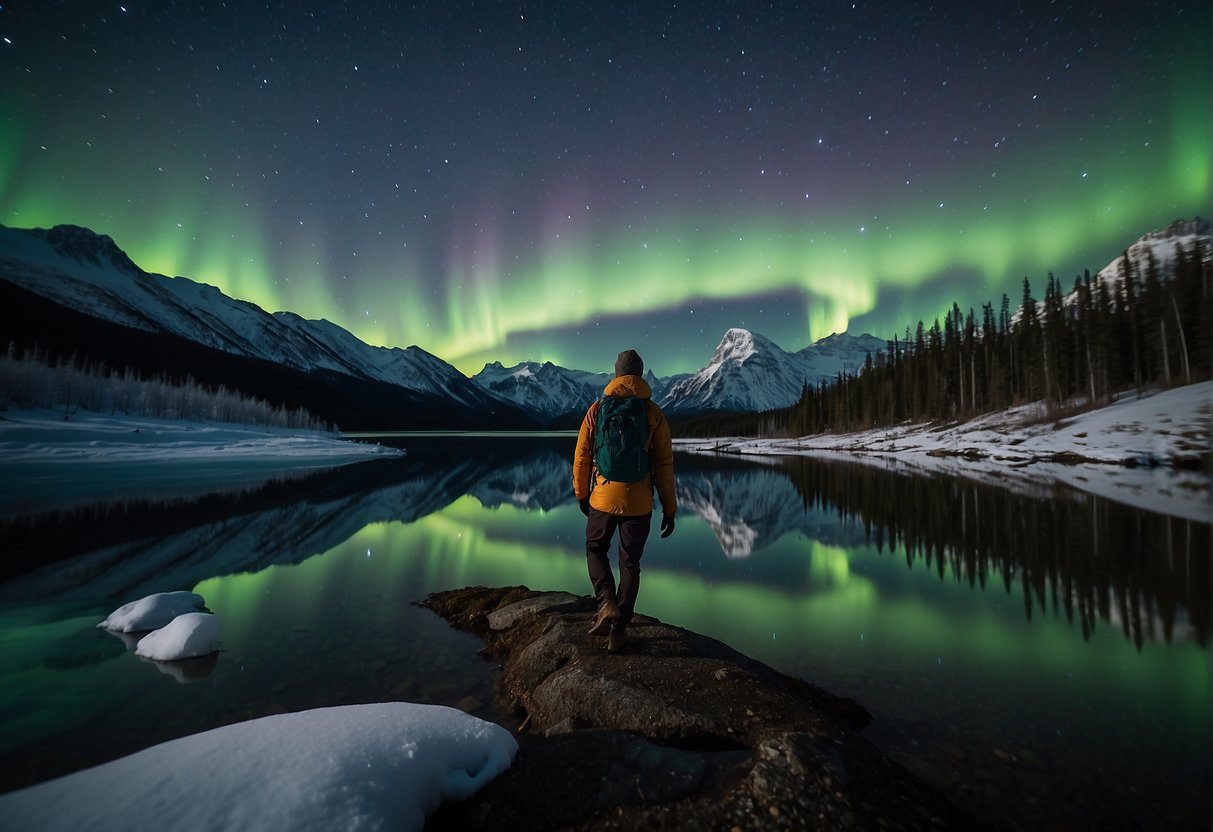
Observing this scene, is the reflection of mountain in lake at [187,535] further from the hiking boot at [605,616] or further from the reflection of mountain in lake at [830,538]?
the hiking boot at [605,616]

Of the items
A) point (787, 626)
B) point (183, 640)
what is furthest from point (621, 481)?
point (183, 640)

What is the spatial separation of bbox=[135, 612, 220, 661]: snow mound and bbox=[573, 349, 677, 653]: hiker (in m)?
5.92

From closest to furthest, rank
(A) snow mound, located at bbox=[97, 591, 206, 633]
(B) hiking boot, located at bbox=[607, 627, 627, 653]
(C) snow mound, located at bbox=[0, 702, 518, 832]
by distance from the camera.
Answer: (C) snow mound, located at bbox=[0, 702, 518, 832] < (B) hiking boot, located at bbox=[607, 627, 627, 653] < (A) snow mound, located at bbox=[97, 591, 206, 633]

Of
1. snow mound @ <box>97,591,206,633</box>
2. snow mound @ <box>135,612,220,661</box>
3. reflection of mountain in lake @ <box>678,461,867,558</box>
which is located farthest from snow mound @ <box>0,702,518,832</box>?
reflection of mountain in lake @ <box>678,461,867,558</box>

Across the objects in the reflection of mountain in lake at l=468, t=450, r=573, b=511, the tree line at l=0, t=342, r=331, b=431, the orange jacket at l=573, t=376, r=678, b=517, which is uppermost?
the tree line at l=0, t=342, r=331, b=431

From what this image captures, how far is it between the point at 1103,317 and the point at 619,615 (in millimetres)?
84025

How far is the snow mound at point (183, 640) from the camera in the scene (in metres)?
6.82

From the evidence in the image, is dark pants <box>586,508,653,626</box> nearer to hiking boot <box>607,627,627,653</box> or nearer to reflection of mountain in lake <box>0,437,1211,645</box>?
hiking boot <box>607,627,627,653</box>

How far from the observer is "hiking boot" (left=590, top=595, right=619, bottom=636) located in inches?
242

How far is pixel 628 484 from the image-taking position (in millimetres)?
6070

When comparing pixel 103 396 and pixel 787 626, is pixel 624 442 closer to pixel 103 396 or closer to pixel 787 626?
pixel 787 626

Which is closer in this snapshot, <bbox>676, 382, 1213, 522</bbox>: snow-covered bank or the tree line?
<bbox>676, 382, 1213, 522</bbox>: snow-covered bank

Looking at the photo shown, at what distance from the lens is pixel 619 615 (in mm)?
6078

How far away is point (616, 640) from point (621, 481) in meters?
2.03
